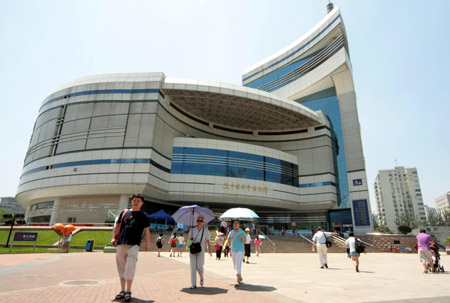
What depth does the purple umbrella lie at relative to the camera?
8.48 meters

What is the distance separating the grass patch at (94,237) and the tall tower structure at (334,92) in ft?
105

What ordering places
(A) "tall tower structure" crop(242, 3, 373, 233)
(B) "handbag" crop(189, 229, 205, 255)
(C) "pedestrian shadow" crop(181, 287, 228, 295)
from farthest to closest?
1. (A) "tall tower structure" crop(242, 3, 373, 233)
2. (B) "handbag" crop(189, 229, 205, 255)
3. (C) "pedestrian shadow" crop(181, 287, 228, 295)

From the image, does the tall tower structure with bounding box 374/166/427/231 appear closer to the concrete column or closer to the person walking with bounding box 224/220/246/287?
the concrete column

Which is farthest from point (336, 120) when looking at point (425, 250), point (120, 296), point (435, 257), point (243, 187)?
point (120, 296)

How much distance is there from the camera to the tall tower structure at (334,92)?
42.8 metres

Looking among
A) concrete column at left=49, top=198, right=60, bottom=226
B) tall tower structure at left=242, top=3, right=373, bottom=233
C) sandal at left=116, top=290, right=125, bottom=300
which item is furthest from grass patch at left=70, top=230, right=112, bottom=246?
tall tower structure at left=242, top=3, right=373, bottom=233

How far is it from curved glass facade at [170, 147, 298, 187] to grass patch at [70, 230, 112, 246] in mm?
13020

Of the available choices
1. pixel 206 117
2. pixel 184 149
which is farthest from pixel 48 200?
pixel 206 117

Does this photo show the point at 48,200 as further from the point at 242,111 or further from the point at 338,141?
the point at 338,141

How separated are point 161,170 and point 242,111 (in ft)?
52.8

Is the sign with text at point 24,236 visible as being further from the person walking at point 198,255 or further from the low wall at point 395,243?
the low wall at point 395,243

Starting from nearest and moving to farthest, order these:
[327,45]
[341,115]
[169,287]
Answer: [169,287]
[341,115]
[327,45]

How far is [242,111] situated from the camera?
41344 millimetres

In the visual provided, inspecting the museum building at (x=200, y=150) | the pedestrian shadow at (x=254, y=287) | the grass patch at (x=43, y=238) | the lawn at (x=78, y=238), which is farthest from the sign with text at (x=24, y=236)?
the pedestrian shadow at (x=254, y=287)
